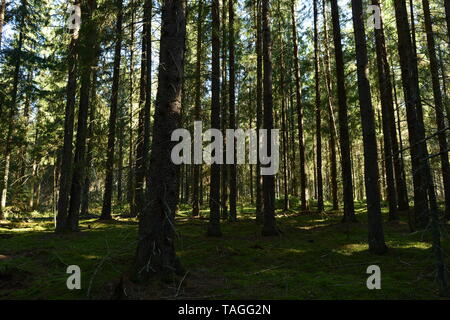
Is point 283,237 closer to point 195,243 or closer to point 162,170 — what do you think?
point 195,243

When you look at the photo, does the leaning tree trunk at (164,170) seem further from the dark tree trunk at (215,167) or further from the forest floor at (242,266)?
the dark tree trunk at (215,167)

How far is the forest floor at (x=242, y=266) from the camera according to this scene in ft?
16.8

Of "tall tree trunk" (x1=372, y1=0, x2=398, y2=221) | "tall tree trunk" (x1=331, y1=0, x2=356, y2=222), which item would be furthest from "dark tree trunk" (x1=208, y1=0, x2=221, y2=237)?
"tall tree trunk" (x1=372, y1=0, x2=398, y2=221)

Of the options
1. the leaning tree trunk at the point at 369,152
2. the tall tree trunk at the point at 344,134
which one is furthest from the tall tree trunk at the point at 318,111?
the leaning tree trunk at the point at 369,152

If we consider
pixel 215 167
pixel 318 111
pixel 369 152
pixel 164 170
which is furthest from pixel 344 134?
pixel 164 170

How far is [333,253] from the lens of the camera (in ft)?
27.9

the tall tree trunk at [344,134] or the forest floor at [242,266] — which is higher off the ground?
the tall tree trunk at [344,134]

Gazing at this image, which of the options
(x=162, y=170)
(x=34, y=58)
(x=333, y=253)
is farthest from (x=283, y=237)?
(x=34, y=58)

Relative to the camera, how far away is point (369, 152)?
26.9 feet

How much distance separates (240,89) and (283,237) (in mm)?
21966

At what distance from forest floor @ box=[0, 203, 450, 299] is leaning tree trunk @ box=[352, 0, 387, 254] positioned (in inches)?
23.2

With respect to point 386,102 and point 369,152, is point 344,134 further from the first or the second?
point 369,152

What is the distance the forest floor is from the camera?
512 centimetres

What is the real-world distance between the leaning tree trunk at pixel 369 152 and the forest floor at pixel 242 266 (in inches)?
23.2
